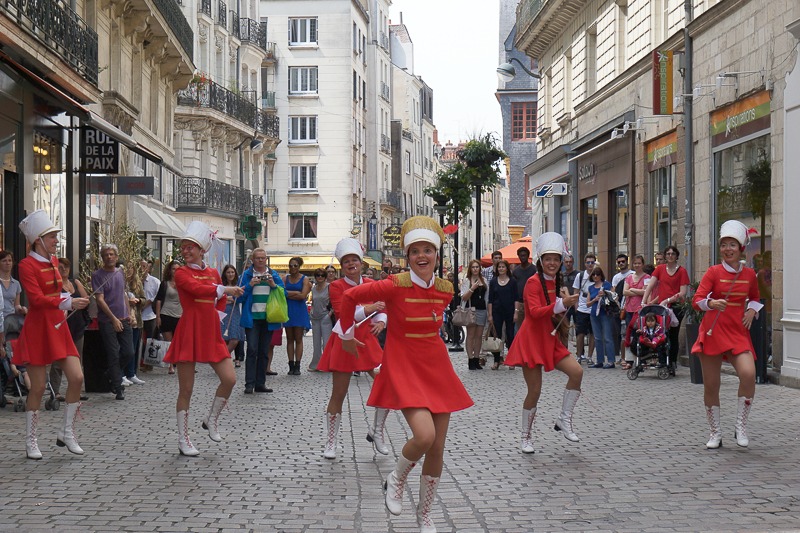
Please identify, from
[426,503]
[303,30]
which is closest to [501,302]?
[426,503]

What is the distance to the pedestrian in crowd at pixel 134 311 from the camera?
17.5m

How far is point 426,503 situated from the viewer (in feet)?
22.9

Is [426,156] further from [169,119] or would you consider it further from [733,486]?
[733,486]

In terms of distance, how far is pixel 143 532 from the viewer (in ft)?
23.4

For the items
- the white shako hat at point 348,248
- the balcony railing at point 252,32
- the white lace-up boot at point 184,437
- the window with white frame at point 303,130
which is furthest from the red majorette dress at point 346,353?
the window with white frame at point 303,130

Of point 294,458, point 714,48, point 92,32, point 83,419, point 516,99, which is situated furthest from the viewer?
point 516,99

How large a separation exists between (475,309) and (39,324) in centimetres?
1165

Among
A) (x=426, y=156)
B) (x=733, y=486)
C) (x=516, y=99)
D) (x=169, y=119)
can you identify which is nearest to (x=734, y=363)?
(x=733, y=486)

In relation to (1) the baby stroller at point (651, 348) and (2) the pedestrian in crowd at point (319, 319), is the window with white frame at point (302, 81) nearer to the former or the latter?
(2) the pedestrian in crowd at point (319, 319)

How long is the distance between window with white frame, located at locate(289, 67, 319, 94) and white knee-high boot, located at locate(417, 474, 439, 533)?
64051mm

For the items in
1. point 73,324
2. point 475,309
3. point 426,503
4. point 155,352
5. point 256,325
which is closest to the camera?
point 426,503

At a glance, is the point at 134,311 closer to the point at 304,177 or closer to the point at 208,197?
the point at 208,197

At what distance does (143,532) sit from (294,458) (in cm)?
304

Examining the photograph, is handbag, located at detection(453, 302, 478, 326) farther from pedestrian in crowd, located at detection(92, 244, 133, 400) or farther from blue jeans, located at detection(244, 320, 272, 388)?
pedestrian in crowd, located at detection(92, 244, 133, 400)
